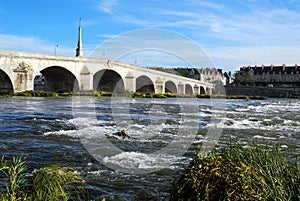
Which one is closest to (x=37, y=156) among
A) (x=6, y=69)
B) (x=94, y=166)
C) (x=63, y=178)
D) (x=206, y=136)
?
(x=94, y=166)

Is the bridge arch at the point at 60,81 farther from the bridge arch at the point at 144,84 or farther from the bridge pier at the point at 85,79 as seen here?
the bridge arch at the point at 144,84

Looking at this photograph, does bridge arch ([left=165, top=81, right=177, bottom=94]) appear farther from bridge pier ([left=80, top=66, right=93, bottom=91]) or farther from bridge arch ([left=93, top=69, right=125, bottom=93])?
bridge pier ([left=80, top=66, right=93, bottom=91])

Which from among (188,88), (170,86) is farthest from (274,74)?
(170,86)

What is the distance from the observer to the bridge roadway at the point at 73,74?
42688 millimetres

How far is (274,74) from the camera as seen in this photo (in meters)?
146

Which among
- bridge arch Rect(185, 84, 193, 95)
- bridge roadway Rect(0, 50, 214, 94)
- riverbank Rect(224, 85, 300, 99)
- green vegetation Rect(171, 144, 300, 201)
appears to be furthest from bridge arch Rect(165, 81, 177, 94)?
green vegetation Rect(171, 144, 300, 201)

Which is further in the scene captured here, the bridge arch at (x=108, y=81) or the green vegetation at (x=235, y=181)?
the bridge arch at (x=108, y=81)

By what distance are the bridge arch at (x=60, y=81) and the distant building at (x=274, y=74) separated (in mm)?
102542

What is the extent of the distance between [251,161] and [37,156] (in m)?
5.77

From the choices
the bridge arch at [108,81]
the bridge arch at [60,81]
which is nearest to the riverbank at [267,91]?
the bridge arch at [108,81]

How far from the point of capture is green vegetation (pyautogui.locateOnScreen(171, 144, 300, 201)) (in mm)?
3912

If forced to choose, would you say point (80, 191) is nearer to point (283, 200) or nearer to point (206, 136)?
point (283, 200)

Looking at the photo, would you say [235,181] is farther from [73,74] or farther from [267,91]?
[267,91]

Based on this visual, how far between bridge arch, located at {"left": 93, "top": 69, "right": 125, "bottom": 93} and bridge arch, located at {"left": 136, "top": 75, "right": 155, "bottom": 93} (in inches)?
246
